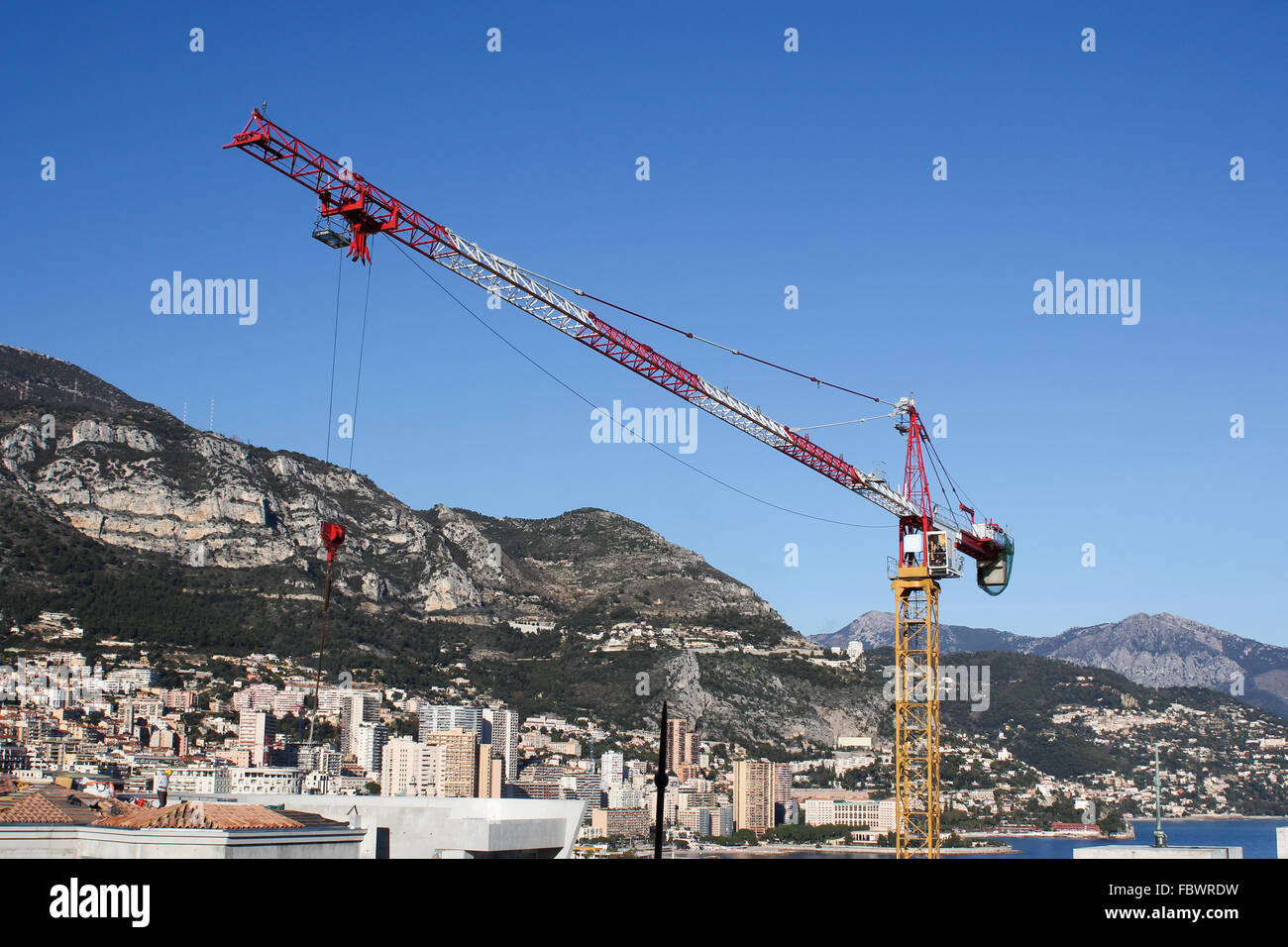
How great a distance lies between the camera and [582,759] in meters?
174

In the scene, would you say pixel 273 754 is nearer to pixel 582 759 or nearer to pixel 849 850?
pixel 582 759

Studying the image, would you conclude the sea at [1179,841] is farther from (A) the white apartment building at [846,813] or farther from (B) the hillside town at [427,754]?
(A) the white apartment building at [846,813]

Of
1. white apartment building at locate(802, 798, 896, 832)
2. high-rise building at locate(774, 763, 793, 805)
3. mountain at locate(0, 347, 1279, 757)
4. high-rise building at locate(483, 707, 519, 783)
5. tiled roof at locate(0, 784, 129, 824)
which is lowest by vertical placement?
white apartment building at locate(802, 798, 896, 832)

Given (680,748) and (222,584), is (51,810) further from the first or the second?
(222,584)

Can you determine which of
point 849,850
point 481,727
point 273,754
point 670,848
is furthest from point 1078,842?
point 273,754

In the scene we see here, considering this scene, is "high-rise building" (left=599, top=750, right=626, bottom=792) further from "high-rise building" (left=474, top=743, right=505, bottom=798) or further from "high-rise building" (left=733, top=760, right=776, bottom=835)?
"high-rise building" (left=733, top=760, right=776, bottom=835)

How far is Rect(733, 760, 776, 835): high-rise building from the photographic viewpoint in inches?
6211

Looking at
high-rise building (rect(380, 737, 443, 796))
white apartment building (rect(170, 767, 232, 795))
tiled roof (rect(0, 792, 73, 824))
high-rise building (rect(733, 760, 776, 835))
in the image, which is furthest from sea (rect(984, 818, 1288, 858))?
tiled roof (rect(0, 792, 73, 824))

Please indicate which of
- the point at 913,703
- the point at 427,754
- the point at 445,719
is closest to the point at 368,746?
the point at 427,754

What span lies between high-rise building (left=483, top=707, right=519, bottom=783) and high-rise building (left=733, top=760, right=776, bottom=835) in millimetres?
27828

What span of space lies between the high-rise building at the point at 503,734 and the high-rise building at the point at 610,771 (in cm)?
1079

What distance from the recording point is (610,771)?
525 feet

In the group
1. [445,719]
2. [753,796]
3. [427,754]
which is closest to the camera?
[427,754]

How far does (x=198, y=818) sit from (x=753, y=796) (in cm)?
13953
